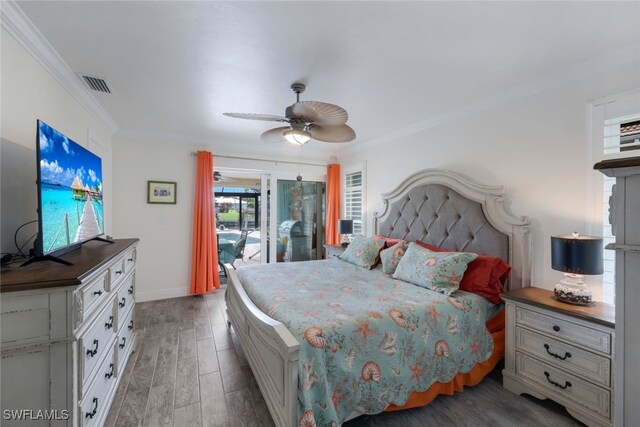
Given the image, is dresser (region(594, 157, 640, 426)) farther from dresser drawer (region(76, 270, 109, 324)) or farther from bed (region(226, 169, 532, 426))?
dresser drawer (region(76, 270, 109, 324))

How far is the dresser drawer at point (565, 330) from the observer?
164 cm

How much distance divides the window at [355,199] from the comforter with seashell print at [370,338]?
7.89ft

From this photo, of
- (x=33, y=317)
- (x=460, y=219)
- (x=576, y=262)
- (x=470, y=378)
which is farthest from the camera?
(x=460, y=219)

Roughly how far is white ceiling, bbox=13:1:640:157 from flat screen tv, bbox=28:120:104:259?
740mm

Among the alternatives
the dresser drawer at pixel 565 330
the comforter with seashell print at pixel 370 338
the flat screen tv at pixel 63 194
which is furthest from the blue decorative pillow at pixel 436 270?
Answer: the flat screen tv at pixel 63 194

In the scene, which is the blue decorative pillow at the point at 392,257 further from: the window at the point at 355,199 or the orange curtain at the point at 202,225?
the orange curtain at the point at 202,225

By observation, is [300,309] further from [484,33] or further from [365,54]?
[484,33]

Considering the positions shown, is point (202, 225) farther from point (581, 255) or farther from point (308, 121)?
point (581, 255)

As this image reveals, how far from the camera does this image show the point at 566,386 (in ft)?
5.83

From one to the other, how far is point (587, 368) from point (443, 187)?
188 cm

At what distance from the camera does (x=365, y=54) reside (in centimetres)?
200

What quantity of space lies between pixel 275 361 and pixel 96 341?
1.04m

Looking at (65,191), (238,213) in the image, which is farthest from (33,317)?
(238,213)

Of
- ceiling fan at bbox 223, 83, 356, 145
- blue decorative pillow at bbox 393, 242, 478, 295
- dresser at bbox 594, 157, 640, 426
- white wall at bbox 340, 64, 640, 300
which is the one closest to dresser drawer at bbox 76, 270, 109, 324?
ceiling fan at bbox 223, 83, 356, 145
